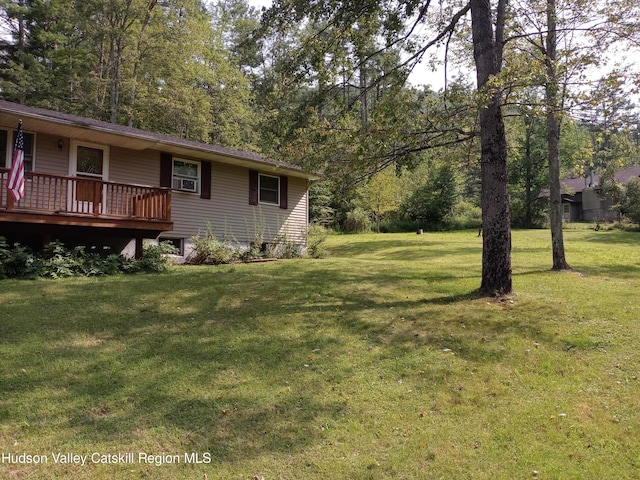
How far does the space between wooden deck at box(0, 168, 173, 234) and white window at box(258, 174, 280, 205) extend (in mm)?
4322

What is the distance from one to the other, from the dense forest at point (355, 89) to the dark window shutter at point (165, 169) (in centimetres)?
312

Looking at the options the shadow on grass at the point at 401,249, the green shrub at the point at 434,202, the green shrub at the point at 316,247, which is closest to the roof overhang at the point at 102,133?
the green shrub at the point at 316,247

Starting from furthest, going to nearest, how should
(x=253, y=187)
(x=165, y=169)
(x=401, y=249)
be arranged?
1. (x=401, y=249)
2. (x=253, y=187)
3. (x=165, y=169)

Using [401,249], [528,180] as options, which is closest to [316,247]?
[401,249]

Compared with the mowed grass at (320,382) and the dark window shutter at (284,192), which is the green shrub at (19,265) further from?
the dark window shutter at (284,192)

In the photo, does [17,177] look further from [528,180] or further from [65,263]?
[528,180]

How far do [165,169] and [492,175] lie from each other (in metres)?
9.31

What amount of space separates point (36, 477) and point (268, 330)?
327 centimetres

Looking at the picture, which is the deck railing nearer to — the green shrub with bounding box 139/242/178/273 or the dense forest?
the green shrub with bounding box 139/242/178/273

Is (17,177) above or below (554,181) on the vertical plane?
below

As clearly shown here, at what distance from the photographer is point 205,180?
44.4 feet

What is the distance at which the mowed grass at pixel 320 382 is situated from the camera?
3.16 metres

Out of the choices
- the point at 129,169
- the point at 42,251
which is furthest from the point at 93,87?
the point at 42,251

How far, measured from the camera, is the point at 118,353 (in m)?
4.94
